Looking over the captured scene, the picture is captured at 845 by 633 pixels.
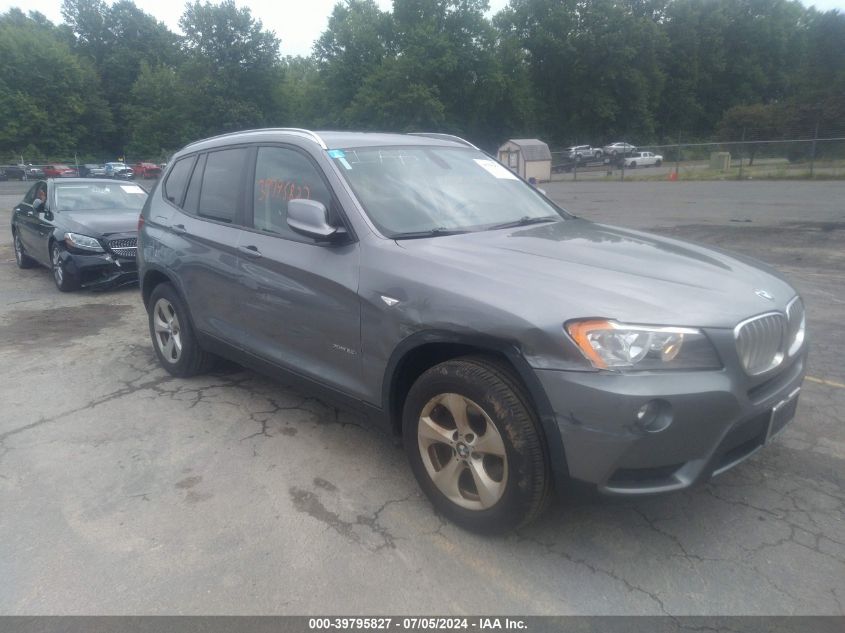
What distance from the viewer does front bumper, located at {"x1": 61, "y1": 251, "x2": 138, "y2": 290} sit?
27.5ft

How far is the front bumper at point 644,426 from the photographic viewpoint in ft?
7.90

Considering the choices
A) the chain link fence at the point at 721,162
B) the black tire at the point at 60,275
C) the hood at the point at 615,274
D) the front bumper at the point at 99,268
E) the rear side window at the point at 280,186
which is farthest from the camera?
the chain link fence at the point at 721,162

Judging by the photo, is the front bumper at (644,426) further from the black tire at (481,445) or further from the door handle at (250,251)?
the door handle at (250,251)

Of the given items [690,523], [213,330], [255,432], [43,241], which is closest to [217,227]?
[213,330]

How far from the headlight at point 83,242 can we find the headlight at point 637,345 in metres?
7.66

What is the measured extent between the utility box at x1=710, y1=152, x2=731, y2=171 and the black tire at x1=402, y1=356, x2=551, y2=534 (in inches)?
1350

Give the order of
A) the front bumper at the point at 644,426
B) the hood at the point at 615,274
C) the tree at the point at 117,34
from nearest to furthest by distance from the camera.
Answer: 1. the front bumper at the point at 644,426
2. the hood at the point at 615,274
3. the tree at the point at 117,34

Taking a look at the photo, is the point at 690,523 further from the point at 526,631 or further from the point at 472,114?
the point at 472,114

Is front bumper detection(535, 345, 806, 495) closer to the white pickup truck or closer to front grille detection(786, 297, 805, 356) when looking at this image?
front grille detection(786, 297, 805, 356)

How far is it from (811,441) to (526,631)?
92.5 inches

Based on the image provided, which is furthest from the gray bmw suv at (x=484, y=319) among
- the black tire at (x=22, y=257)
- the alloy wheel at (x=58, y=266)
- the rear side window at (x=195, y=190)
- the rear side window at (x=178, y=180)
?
the black tire at (x=22, y=257)

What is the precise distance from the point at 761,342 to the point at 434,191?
6.29ft

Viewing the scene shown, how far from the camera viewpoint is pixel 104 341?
6.43 metres

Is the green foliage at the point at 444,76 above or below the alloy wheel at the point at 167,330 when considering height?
above
